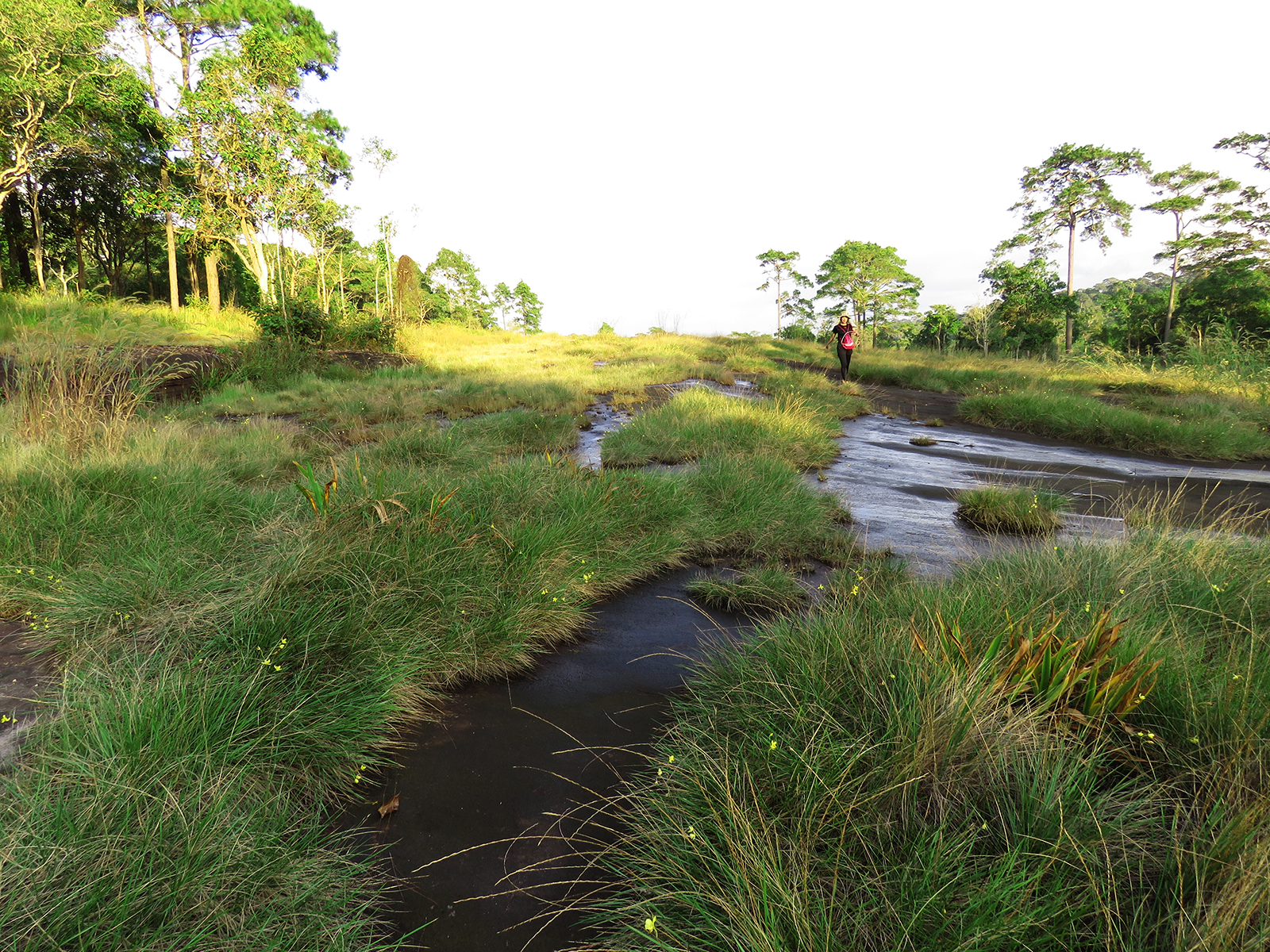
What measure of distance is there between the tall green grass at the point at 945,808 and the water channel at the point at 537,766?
202 mm

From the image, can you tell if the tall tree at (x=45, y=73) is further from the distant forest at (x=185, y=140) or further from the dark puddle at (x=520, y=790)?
the dark puddle at (x=520, y=790)

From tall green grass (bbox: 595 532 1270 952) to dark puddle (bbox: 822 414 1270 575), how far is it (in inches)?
74.1

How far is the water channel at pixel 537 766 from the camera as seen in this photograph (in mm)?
1555

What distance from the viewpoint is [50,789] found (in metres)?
1.53

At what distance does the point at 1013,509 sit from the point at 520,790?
474 centimetres

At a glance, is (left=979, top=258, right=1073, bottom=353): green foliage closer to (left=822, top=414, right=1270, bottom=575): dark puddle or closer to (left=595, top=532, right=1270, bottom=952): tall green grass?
(left=822, top=414, right=1270, bottom=575): dark puddle

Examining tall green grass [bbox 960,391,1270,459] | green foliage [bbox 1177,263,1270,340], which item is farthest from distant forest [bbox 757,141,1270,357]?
tall green grass [bbox 960,391,1270,459]

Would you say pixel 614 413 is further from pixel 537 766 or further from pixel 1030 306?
pixel 1030 306

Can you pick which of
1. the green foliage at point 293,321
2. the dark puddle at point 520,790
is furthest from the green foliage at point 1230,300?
the green foliage at point 293,321

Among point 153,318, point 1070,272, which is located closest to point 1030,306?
point 1070,272

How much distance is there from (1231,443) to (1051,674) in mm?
10019

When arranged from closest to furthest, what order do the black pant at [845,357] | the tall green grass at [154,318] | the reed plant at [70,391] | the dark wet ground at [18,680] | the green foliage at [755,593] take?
the dark wet ground at [18,680] → the green foliage at [755,593] → the reed plant at [70,391] → the tall green grass at [154,318] → the black pant at [845,357]

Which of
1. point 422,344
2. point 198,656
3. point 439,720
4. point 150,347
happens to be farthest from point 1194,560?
point 422,344

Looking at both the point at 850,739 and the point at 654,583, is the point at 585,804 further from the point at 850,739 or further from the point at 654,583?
the point at 654,583
